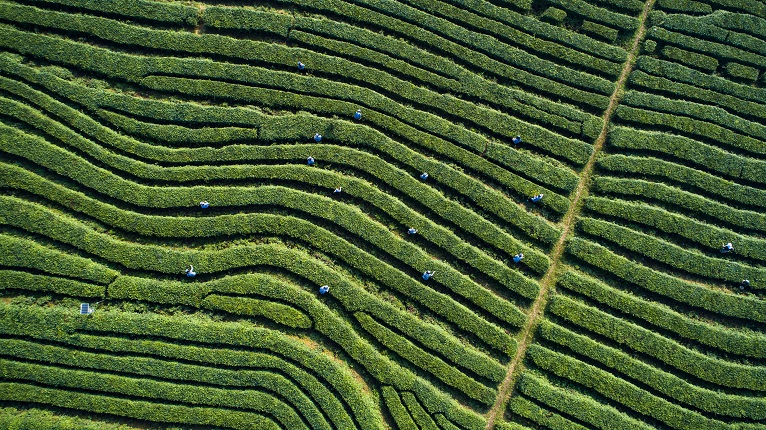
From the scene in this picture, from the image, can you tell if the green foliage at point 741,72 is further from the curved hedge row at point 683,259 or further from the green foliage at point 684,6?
the curved hedge row at point 683,259

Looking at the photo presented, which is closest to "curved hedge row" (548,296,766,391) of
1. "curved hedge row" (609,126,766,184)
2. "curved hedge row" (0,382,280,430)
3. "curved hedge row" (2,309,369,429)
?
"curved hedge row" (609,126,766,184)

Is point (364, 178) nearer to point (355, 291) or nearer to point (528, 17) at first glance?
point (355, 291)

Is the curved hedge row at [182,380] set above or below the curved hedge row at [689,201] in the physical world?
below

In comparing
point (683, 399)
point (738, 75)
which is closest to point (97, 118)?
point (683, 399)

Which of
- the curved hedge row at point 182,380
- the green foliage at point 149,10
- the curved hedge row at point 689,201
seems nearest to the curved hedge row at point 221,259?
the curved hedge row at point 182,380

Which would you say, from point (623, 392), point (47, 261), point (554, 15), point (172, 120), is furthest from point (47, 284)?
point (554, 15)
